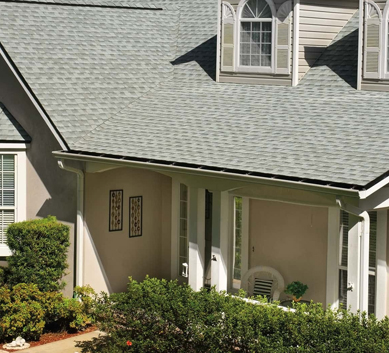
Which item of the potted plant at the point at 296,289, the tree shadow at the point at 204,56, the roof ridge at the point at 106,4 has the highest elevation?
the roof ridge at the point at 106,4

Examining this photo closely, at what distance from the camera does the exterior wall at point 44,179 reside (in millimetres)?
16203

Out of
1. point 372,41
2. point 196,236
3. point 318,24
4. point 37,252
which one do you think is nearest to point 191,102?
point 318,24

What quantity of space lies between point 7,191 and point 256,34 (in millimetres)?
5686

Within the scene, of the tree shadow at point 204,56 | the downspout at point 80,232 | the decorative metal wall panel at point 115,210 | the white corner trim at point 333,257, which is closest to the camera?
the white corner trim at point 333,257

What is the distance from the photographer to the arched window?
641 inches

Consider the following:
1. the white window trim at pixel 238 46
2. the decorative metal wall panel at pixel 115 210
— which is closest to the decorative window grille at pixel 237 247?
the decorative metal wall panel at pixel 115 210

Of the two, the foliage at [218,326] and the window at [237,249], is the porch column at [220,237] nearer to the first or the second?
the foliage at [218,326]

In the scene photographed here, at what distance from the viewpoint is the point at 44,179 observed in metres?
16.5

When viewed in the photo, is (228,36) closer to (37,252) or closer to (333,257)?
(333,257)

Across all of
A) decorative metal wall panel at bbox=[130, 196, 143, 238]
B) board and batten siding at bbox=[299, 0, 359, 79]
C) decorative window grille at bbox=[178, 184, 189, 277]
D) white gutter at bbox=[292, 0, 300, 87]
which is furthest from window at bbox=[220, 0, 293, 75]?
decorative metal wall panel at bbox=[130, 196, 143, 238]

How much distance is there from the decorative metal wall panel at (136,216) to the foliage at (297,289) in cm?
360

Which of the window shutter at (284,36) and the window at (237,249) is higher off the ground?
the window shutter at (284,36)

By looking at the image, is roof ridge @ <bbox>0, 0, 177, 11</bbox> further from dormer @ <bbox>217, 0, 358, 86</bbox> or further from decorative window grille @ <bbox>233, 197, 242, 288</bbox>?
decorative window grille @ <bbox>233, 197, 242, 288</bbox>

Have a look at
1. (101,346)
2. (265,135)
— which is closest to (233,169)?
(265,135)
